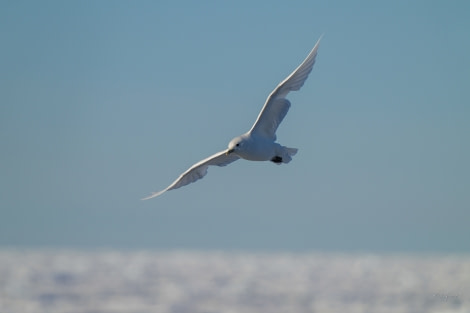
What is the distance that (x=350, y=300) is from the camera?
7631cm

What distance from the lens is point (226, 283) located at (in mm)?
97438

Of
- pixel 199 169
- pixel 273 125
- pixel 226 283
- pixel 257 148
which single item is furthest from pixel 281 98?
pixel 226 283

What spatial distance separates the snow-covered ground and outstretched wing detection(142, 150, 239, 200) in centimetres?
2826

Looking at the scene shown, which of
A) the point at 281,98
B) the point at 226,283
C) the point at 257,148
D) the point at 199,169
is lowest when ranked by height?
the point at 257,148

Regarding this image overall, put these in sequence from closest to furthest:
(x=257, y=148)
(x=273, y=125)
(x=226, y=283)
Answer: (x=257, y=148)
(x=273, y=125)
(x=226, y=283)

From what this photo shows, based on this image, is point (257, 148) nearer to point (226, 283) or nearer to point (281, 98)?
point (281, 98)

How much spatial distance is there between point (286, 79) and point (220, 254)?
149063mm

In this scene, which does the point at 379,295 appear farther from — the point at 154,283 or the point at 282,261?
the point at 282,261

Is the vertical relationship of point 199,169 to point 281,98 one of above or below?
below

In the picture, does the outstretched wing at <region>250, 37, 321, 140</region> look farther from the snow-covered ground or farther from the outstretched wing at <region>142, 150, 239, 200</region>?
the snow-covered ground

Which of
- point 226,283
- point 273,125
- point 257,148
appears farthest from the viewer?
point 226,283

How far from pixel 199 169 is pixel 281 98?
1.70 metres

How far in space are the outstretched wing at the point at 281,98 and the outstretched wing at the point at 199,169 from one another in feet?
2.32

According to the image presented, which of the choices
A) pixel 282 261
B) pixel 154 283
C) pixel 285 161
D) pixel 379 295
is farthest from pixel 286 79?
pixel 282 261
